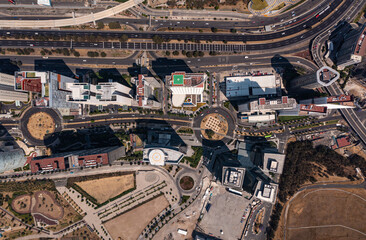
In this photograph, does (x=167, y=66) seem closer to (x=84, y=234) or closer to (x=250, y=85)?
(x=250, y=85)

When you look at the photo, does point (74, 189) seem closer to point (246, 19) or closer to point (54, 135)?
point (54, 135)

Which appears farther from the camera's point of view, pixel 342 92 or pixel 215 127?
pixel 215 127

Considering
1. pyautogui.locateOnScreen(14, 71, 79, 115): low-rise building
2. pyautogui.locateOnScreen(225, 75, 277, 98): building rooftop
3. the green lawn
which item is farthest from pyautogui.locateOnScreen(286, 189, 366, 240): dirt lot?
pyautogui.locateOnScreen(14, 71, 79, 115): low-rise building

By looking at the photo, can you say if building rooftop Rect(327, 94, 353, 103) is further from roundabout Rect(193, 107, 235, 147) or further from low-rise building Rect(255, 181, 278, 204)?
low-rise building Rect(255, 181, 278, 204)

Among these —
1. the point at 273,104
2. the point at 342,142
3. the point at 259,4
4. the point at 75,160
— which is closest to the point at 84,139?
the point at 75,160

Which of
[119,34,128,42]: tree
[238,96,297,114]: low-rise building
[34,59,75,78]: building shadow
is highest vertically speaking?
[119,34,128,42]: tree

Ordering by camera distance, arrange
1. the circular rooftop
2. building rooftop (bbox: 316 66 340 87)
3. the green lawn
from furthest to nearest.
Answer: the green lawn
the circular rooftop
building rooftop (bbox: 316 66 340 87)
